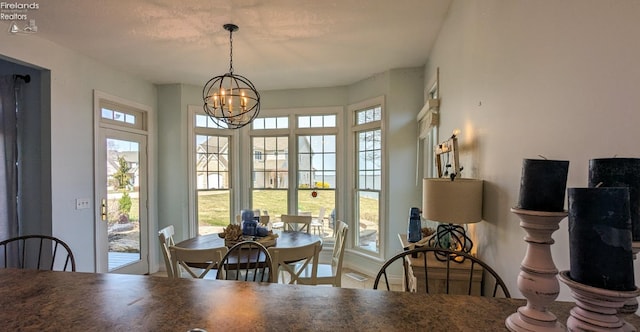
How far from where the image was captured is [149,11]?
2.49 meters

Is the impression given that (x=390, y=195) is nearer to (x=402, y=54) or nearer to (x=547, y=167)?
(x=402, y=54)

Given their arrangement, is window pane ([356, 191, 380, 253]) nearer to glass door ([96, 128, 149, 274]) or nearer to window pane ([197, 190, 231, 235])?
window pane ([197, 190, 231, 235])

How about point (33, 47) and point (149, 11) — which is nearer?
point (149, 11)

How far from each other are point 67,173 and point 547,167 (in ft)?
13.3

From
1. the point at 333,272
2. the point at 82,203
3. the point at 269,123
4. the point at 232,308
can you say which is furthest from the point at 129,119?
the point at 232,308

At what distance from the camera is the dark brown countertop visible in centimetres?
91

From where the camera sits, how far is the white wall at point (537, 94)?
0.83 meters

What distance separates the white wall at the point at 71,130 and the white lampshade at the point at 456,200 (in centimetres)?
357

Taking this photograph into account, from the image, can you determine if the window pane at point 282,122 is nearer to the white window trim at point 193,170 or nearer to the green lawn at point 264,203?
the white window trim at point 193,170

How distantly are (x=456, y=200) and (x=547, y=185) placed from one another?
99 centimetres

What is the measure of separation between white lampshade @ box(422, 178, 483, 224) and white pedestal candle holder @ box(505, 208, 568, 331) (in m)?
0.94

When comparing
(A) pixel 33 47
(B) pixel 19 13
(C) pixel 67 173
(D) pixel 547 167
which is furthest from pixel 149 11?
(D) pixel 547 167

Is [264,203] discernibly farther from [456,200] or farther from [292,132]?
[456,200]

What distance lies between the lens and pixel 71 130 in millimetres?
3318
